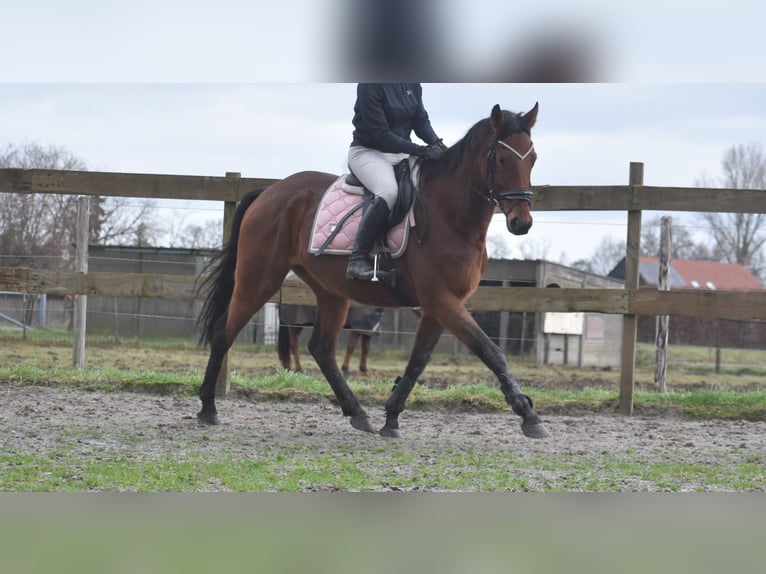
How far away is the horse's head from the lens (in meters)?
4.56

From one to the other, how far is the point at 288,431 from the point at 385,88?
7.35ft

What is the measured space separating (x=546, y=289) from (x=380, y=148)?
238 centimetres

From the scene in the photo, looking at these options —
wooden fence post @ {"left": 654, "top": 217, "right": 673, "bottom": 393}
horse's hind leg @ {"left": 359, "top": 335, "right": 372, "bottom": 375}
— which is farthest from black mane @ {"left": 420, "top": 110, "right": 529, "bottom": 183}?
horse's hind leg @ {"left": 359, "top": 335, "right": 372, "bottom": 375}

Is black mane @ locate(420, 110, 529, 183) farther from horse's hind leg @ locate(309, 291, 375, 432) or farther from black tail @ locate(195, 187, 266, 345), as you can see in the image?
black tail @ locate(195, 187, 266, 345)

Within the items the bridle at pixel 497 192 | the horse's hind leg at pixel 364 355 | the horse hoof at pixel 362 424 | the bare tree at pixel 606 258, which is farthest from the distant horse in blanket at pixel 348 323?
the bare tree at pixel 606 258

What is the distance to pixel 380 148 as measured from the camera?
207 inches

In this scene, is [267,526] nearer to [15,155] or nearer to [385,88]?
[385,88]

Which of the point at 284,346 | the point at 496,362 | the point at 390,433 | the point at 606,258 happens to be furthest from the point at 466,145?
the point at 606,258

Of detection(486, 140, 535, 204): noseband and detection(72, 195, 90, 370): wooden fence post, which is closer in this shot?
detection(486, 140, 535, 204): noseband

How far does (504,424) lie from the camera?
236 inches

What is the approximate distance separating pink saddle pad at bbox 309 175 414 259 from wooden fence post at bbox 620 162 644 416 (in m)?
2.62

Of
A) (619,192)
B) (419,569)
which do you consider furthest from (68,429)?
(619,192)

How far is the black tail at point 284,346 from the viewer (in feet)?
33.3

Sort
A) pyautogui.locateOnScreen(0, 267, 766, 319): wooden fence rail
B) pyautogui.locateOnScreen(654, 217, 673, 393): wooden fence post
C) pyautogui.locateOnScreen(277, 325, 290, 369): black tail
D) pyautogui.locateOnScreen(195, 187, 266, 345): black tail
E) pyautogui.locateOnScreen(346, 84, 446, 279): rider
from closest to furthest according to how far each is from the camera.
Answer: pyautogui.locateOnScreen(346, 84, 446, 279): rider < pyautogui.locateOnScreen(195, 187, 266, 345): black tail < pyautogui.locateOnScreen(0, 267, 766, 319): wooden fence rail < pyautogui.locateOnScreen(654, 217, 673, 393): wooden fence post < pyautogui.locateOnScreen(277, 325, 290, 369): black tail
